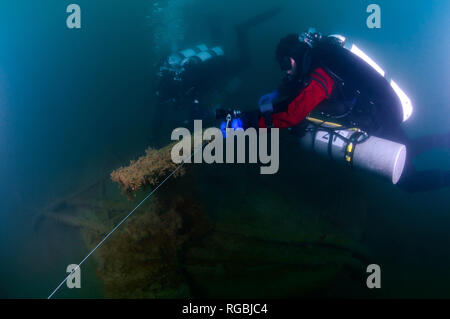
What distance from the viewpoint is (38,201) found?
28.5 ft

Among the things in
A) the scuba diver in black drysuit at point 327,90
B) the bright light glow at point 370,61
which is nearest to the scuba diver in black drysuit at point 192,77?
the scuba diver in black drysuit at point 327,90

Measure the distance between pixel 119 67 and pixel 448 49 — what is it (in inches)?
678

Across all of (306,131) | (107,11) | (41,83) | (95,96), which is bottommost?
(306,131)

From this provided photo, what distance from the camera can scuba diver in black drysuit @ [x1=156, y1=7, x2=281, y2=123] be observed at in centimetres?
727

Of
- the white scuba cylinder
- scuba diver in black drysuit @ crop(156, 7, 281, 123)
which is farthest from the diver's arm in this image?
scuba diver in black drysuit @ crop(156, 7, 281, 123)

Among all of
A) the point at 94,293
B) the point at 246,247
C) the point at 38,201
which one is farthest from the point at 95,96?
the point at 246,247

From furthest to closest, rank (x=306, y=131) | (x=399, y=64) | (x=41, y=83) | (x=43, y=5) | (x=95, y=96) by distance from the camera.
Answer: (x=43, y=5), (x=41, y=83), (x=95, y=96), (x=399, y=64), (x=306, y=131)

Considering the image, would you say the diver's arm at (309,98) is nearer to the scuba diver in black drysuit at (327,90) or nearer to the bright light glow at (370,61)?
the scuba diver in black drysuit at (327,90)

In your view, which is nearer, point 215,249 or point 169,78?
point 215,249

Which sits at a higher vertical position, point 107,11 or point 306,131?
point 107,11

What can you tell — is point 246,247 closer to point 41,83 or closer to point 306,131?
point 306,131

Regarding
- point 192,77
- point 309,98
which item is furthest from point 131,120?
point 309,98

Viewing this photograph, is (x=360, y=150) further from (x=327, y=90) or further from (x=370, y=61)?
(x=370, y=61)

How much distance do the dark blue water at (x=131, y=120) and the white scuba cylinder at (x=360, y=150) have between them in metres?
0.84
